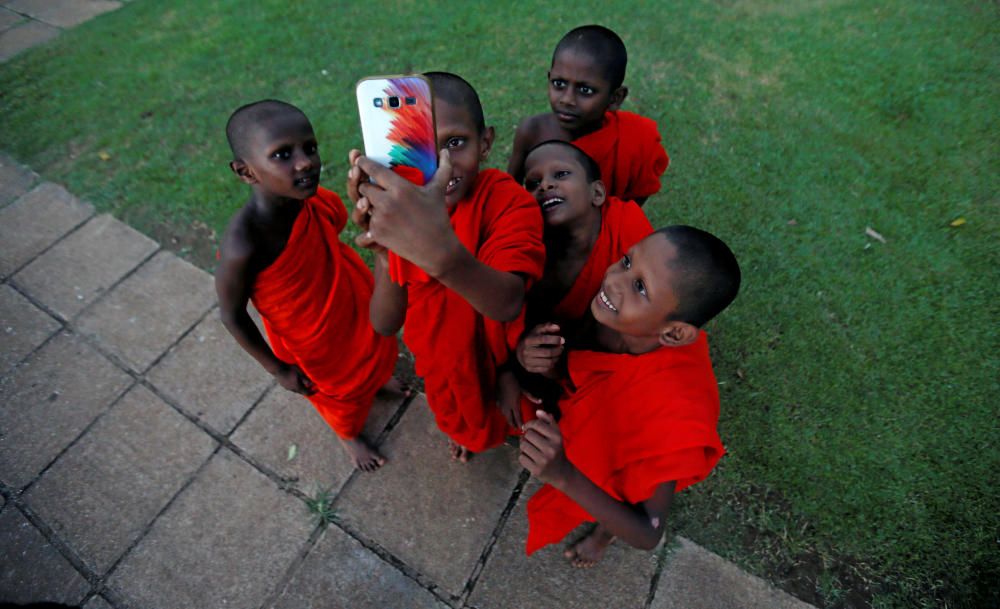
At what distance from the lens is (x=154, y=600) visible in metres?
2.21

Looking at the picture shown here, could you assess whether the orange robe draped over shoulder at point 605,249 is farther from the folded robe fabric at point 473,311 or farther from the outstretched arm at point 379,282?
the outstretched arm at point 379,282

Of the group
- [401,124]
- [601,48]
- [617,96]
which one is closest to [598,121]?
[617,96]

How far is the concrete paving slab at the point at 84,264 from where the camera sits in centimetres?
326

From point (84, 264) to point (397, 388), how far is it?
247 cm

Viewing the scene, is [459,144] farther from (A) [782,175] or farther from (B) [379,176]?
(A) [782,175]

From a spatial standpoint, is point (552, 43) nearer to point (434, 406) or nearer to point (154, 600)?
point (434, 406)

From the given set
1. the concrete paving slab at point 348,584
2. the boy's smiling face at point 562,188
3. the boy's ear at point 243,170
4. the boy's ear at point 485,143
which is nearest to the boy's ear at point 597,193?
the boy's smiling face at point 562,188

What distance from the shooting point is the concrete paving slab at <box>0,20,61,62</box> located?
516 centimetres

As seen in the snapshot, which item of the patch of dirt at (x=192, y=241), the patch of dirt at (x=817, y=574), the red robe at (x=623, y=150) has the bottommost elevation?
the patch of dirt at (x=192, y=241)

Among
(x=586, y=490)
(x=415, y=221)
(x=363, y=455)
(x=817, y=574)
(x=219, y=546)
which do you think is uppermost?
(x=415, y=221)

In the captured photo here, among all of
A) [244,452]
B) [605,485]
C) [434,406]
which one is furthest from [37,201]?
[605,485]

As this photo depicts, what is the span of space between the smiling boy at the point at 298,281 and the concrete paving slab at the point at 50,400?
1341 mm

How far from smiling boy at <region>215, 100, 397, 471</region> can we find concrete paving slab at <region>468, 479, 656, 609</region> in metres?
0.78

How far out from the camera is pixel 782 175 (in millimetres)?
3850
